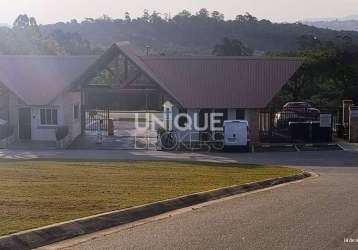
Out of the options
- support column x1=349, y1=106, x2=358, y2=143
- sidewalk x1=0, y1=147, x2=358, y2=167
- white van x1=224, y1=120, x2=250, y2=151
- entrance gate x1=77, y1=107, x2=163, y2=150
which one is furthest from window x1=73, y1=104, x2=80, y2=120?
support column x1=349, y1=106, x2=358, y2=143

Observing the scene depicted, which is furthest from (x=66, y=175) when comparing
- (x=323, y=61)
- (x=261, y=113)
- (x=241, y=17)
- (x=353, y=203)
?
(x=241, y=17)

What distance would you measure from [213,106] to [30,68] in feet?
44.4

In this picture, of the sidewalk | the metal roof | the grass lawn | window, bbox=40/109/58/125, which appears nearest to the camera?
the grass lawn

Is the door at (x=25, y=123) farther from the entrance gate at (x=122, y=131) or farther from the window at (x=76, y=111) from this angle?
the entrance gate at (x=122, y=131)

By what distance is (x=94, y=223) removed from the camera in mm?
10344

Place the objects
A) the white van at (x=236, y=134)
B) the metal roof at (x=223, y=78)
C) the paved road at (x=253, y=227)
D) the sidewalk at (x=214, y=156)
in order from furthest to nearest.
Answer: the metal roof at (x=223, y=78), the white van at (x=236, y=134), the sidewalk at (x=214, y=156), the paved road at (x=253, y=227)

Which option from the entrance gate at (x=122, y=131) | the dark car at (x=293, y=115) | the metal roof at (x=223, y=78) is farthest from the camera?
the dark car at (x=293, y=115)

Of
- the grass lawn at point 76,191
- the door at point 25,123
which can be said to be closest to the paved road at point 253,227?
the grass lawn at point 76,191

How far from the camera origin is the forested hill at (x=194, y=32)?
132375 mm

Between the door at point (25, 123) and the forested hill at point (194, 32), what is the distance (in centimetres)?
8043

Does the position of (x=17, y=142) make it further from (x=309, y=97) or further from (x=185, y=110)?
(x=309, y=97)

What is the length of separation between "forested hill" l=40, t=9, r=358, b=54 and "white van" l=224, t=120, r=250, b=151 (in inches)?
3308

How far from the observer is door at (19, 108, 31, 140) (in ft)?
149

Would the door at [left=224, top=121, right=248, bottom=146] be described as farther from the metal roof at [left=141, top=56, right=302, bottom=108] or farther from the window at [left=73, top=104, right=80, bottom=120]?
the window at [left=73, top=104, right=80, bottom=120]
